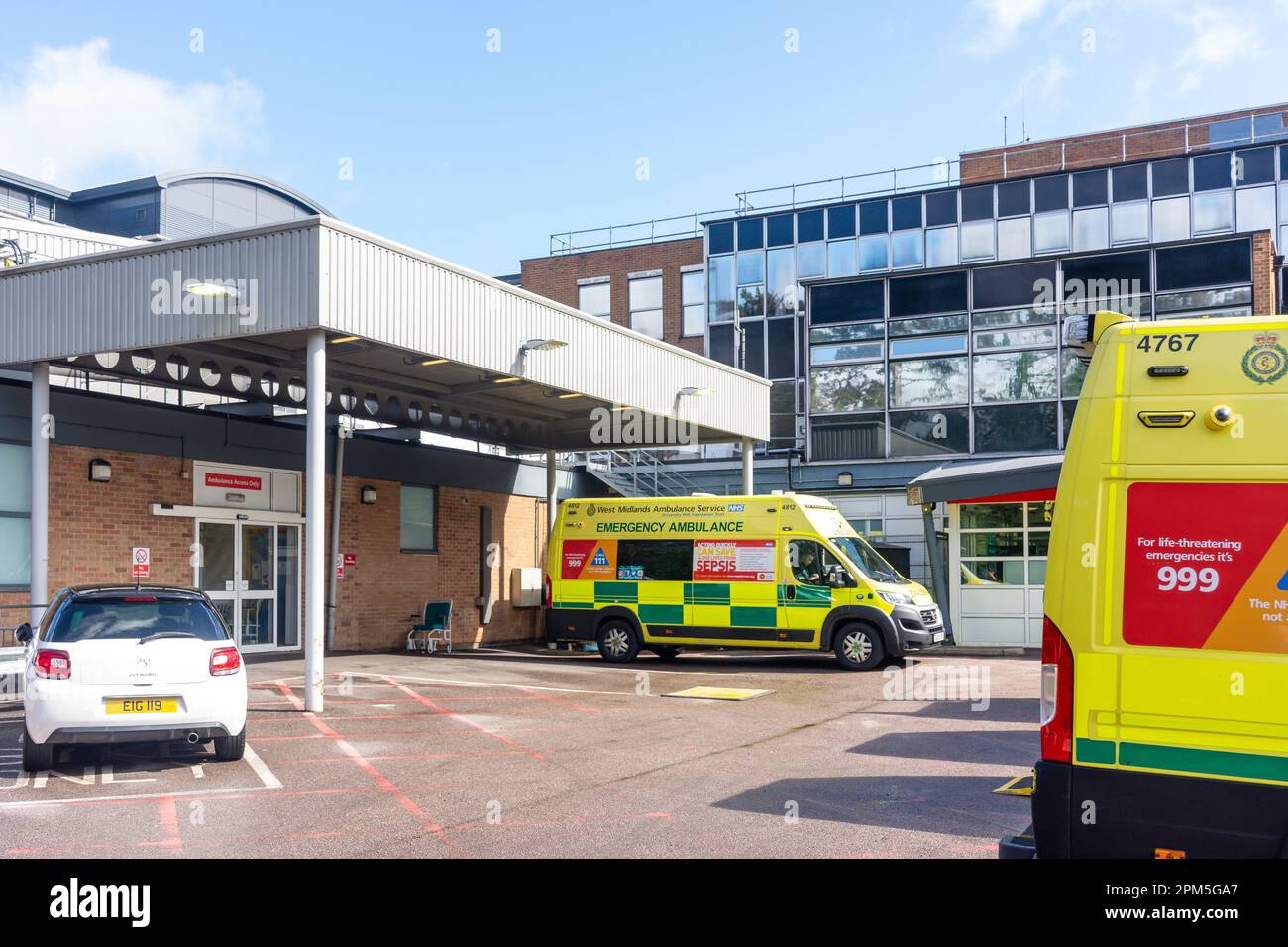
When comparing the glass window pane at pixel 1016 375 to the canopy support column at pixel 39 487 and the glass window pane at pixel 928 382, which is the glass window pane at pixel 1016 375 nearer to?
the glass window pane at pixel 928 382

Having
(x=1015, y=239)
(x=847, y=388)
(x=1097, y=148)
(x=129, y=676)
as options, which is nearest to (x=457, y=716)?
(x=129, y=676)

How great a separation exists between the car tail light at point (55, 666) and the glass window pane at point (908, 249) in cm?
2636

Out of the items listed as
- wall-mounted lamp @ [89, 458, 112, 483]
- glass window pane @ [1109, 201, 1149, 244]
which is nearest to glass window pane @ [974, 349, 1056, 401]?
glass window pane @ [1109, 201, 1149, 244]

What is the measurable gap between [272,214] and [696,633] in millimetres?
27117

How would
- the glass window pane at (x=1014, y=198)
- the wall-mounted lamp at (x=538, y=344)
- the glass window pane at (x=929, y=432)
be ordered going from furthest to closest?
the glass window pane at (x=1014, y=198), the glass window pane at (x=929, y=432), the wall-mounted lamp at (x=538, y=344)

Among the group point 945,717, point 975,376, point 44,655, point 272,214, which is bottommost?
point 945,717

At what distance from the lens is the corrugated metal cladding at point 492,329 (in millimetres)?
13273

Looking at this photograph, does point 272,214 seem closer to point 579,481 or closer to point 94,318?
point 579,481

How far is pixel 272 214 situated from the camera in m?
39.9

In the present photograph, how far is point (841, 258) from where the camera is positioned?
32844 mm

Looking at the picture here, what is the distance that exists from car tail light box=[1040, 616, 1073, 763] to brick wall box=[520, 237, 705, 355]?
3090 centimetres

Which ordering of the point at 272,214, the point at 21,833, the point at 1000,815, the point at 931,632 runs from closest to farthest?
1. the point at 21,833
2. the point at 1000,815
3. the point at 931,632
4. the point at 272,214

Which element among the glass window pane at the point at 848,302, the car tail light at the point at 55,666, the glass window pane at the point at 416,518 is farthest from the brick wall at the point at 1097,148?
the car tail light at the point at 55,666
